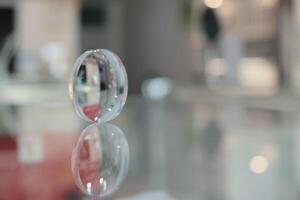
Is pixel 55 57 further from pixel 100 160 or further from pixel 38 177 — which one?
pixel 100 160

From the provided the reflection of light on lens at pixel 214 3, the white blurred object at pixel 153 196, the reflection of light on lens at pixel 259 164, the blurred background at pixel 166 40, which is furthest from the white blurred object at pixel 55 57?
the white blurred object at pixel 153 196

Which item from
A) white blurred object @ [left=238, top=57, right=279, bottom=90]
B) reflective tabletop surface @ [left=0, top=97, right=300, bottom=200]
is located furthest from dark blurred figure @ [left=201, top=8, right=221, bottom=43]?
reflective tabletop surface @ [left=0, top=97, right=300, bottom=200]

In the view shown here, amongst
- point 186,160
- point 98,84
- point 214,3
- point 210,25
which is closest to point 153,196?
point 98,84

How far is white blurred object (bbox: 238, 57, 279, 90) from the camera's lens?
9.71 feet

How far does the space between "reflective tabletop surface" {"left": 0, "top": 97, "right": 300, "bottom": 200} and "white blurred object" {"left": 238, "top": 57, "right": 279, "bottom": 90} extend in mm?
1087

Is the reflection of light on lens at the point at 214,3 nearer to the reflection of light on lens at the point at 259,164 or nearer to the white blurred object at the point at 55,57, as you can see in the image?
the white blurred object at the point at 55,57

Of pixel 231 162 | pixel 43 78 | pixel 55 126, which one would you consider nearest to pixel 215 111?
pixel 55 126

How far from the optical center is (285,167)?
3.11 ft

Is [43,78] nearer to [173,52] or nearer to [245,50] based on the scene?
[173,52]

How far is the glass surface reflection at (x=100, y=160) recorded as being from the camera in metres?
0.52

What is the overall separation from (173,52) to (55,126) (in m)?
3.46

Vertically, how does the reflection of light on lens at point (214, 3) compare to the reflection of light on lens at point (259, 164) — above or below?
above

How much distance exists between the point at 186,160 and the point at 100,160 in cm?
60

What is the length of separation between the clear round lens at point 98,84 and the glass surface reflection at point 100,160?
0.06 metres
